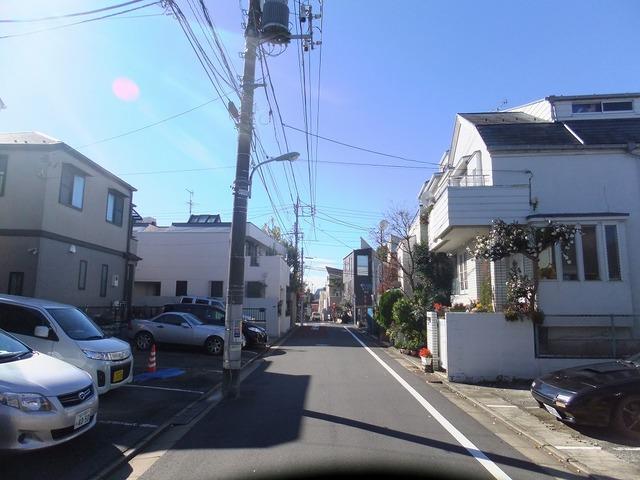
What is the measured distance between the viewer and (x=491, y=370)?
12.4m

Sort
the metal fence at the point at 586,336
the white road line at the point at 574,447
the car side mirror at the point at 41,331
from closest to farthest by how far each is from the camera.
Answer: the white road line at the point at 574,447
the car side mirror at the point at 41,331
the metal fence at the point at 586,336

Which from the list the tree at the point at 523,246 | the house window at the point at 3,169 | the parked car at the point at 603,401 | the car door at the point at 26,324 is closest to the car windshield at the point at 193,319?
the house window at the point at 3,169

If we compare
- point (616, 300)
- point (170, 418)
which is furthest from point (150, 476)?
point (616, 300)

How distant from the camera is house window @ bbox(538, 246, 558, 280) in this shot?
45.3 ft

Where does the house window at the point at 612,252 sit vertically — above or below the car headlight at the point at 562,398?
above

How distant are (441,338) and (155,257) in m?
25.8

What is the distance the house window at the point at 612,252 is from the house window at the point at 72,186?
55.7 feet

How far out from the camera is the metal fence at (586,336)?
12789 mm

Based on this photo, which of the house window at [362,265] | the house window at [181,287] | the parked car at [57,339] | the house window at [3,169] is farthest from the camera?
the house window at [362,265]

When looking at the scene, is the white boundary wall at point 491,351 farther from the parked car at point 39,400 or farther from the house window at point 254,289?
the house window at point 254,289

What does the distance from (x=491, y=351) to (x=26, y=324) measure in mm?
10154

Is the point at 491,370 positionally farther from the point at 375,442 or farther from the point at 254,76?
the point at 254,76

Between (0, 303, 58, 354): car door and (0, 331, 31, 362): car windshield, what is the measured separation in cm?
218

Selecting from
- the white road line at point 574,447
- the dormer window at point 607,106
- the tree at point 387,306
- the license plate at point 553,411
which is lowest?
the white road line at point 574,447
